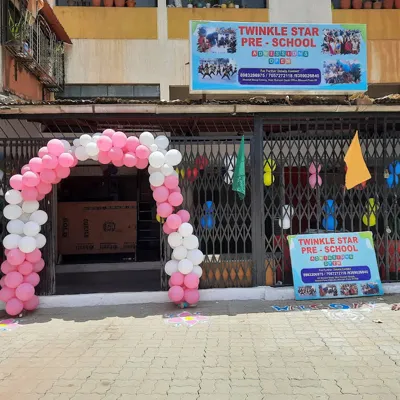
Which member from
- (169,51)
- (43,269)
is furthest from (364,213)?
(169,51)

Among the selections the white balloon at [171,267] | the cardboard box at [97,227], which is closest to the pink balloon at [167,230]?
the white balloon at [171,267]

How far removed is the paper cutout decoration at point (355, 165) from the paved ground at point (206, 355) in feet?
6.53

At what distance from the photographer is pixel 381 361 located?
442 centimetres

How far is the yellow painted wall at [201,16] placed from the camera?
12.3 meters

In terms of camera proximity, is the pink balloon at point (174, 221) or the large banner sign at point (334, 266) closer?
the pink balloon at point (174, 221)

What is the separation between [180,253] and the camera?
6340 mm

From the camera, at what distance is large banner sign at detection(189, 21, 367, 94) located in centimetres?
784

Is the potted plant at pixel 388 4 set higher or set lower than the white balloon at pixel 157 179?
higher

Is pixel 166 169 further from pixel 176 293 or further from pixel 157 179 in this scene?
pixel 176 293

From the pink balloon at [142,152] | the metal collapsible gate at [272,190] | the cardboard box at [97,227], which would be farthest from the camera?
the cardboard box at [97,227]

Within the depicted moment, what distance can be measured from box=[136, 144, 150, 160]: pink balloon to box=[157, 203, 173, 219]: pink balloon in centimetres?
78

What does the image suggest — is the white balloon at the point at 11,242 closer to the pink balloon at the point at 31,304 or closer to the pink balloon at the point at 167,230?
the pink balloon at the point at 31,304

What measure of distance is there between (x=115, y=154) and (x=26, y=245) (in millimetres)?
1831

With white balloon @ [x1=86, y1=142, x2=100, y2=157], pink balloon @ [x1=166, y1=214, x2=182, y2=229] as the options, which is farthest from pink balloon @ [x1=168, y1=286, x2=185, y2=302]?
white balloon @ [x1=86, y1=142, x2=100, y2=157]
